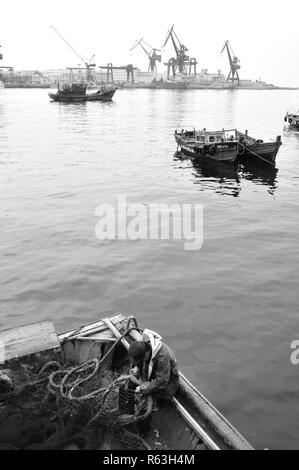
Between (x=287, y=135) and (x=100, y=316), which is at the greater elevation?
(x=287, y=135)

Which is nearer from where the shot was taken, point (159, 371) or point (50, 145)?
point (159, 371)

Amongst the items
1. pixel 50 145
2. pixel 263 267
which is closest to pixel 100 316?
pixel 263 267

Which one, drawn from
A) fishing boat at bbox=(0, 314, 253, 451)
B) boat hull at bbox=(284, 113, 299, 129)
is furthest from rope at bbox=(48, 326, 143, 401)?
boat hull at bbox=(284, 113, 299, 129)

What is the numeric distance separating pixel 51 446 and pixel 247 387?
464 centimetres

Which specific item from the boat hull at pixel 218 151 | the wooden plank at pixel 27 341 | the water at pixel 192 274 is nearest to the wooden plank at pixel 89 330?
the wooden plank at pixel 27 341

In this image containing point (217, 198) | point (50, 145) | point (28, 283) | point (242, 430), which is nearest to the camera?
point (242, 430)

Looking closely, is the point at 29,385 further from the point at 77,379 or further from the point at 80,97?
the point at 80,97

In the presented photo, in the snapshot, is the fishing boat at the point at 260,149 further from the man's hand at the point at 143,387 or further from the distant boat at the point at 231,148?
the man's hand at the point at 143,387

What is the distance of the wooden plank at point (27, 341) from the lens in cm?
738

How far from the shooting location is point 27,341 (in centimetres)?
768

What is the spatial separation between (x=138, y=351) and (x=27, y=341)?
8.33 ft

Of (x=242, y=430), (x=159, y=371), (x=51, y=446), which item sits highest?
(x=159, y=371)

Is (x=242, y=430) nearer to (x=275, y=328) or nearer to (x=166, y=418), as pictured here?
(x=166, y=418)

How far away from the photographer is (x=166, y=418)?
6547 millimetres
